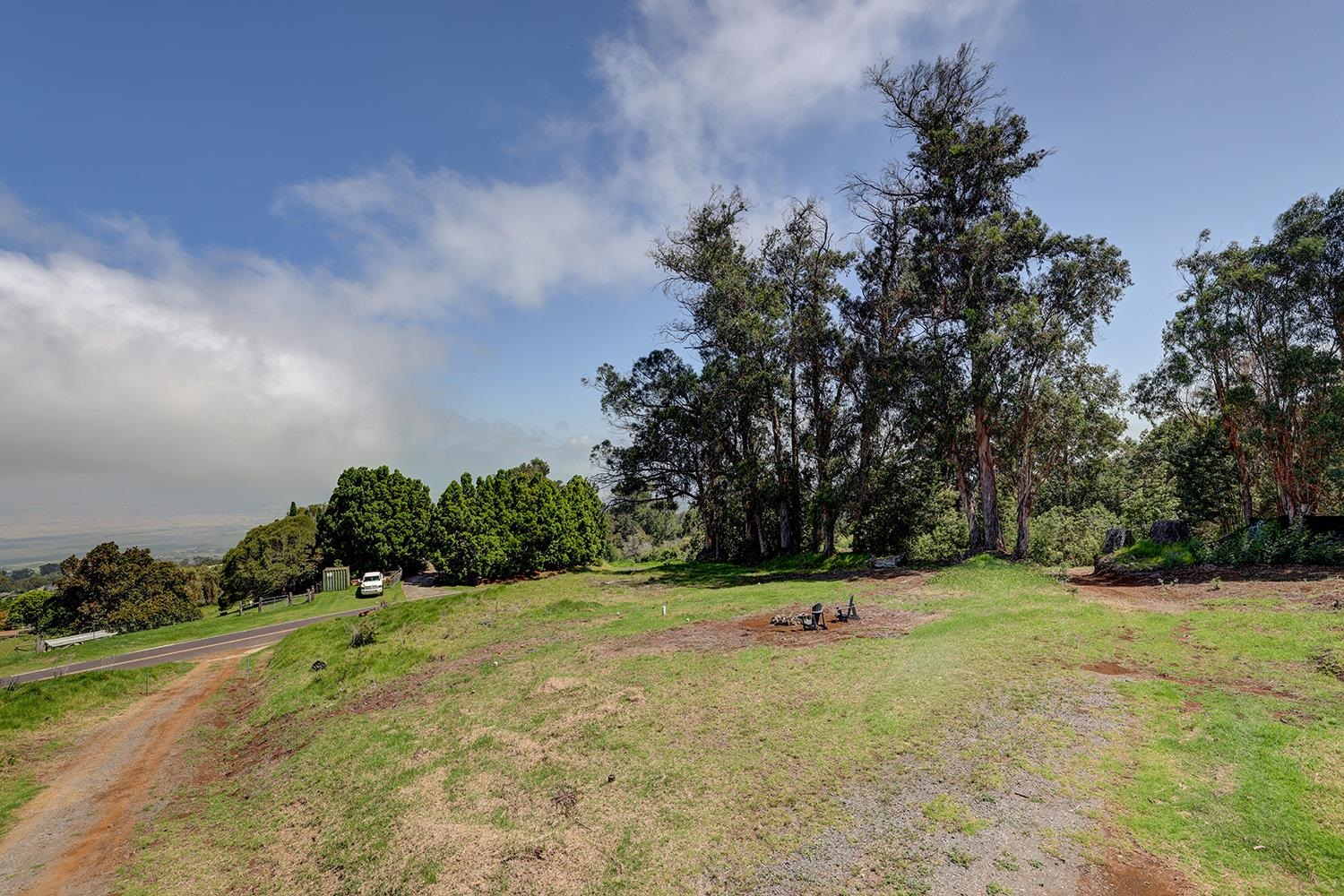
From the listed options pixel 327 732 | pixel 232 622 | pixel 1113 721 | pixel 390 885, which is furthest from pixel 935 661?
pixel 232 622

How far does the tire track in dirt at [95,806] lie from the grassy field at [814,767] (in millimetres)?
649

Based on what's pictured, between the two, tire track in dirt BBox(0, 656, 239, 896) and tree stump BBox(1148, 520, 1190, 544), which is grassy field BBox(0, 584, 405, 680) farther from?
tree stump BBox(1148, 520, 1190, 544)

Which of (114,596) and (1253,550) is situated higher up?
(114,596)

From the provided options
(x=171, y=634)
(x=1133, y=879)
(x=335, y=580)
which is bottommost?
(x=171, y=634)

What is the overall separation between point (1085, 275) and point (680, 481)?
24679 mm

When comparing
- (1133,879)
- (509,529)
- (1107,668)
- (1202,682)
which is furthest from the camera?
(509,529)

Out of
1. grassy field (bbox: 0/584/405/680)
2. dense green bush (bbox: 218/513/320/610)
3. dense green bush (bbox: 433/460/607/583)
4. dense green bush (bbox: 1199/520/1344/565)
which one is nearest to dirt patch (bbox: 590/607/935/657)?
dense green bush (bbox: 1199/520/1344/565)

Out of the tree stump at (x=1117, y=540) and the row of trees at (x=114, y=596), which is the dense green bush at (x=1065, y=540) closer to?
the tree stump at (x=1117, y=540)

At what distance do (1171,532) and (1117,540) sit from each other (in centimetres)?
211

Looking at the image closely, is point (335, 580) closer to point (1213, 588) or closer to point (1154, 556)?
point (1213, 588)

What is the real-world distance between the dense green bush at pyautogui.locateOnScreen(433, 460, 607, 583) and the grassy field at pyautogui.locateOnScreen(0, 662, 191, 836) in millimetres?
17822

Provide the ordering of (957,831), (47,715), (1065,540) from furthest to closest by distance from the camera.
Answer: (1065,540)
(47,715)
(957,831)

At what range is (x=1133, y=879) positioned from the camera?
16.5 ft

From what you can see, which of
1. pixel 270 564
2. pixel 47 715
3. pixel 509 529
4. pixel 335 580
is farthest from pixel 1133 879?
pixel 270 564
